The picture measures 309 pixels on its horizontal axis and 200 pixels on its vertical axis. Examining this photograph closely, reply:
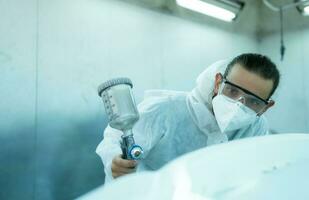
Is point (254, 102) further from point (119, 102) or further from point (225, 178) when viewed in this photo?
point (225, 178)

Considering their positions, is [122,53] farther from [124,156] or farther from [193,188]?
[193,188]

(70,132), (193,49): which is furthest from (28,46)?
(193,49)

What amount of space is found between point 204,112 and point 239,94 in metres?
0.16

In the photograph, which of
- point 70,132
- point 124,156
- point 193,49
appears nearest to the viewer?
point 124,156

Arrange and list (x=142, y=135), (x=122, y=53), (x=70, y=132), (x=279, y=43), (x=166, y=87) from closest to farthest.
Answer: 1. (x=142, y=135)
2. (x=70, y=132)
3. (x=122, y=53)
4. (x=166, y=87)
5. (x=279, y=43)

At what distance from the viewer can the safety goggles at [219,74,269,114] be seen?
1257 millimetres

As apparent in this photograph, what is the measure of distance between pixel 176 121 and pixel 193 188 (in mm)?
932

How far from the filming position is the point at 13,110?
151 cm

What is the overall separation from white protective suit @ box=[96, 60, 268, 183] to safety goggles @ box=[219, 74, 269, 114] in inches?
3.2

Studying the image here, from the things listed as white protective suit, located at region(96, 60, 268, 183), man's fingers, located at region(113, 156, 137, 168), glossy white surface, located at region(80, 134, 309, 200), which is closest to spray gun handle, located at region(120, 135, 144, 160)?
man's fingers, located at region(113, 156, 137, 168)

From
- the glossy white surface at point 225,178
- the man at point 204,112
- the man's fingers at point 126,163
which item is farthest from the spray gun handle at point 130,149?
the glossy white surface at point 225,178

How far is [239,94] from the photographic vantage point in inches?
49.8

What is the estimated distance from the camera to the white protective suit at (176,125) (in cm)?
133

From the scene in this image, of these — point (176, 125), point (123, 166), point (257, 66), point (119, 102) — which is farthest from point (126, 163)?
point (257, 66)
